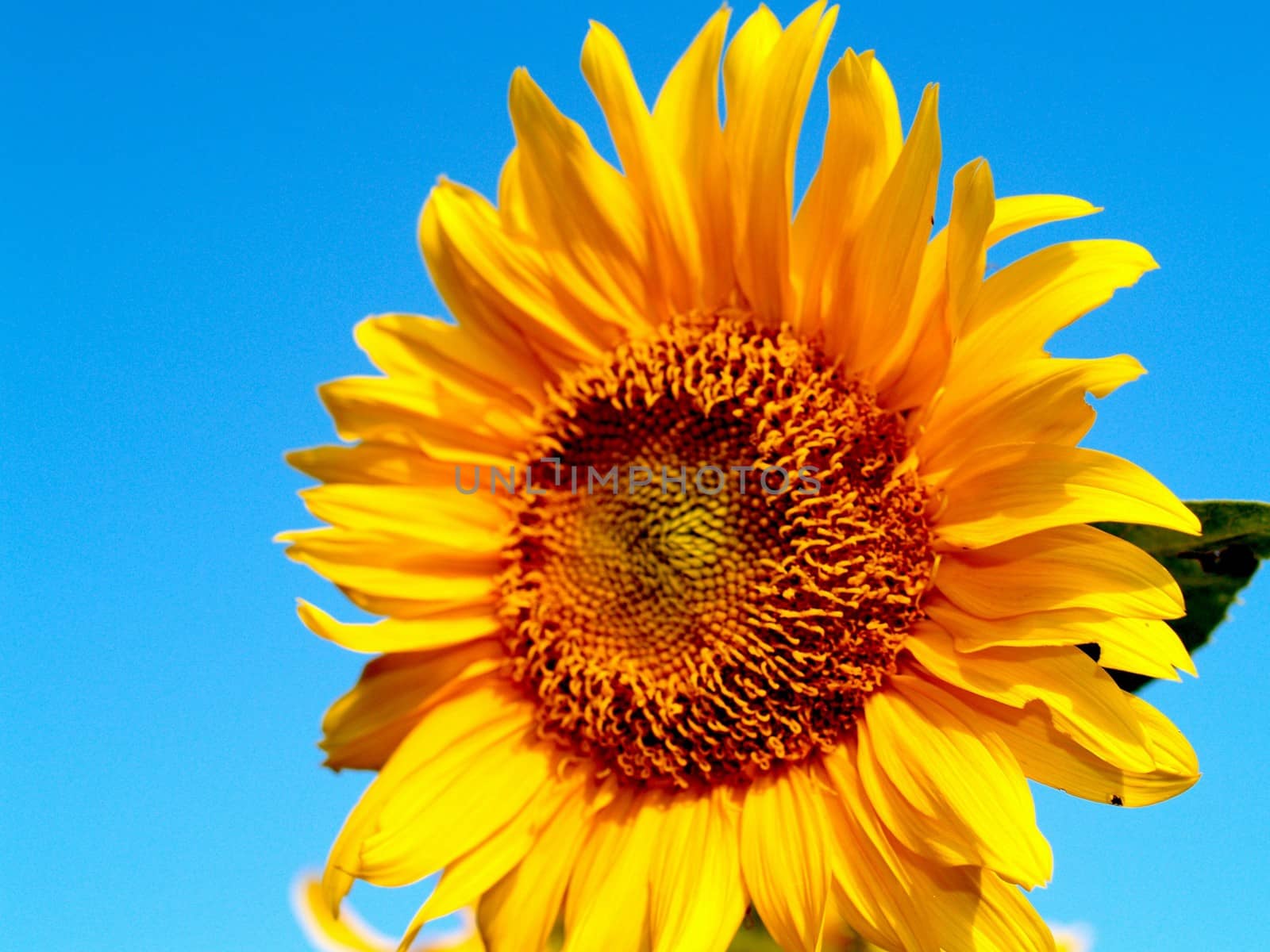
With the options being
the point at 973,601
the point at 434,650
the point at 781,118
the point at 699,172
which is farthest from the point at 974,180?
the point at 434,650

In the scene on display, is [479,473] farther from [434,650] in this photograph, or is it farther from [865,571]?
[865,571]

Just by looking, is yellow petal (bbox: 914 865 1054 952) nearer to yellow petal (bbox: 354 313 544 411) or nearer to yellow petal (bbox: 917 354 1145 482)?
yellow petal (bbox: 917 354 1145 482)

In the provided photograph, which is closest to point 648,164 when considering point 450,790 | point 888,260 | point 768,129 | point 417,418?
point 768,129

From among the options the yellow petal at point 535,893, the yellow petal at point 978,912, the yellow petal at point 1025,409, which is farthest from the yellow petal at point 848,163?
the yellow petal at point 535,893

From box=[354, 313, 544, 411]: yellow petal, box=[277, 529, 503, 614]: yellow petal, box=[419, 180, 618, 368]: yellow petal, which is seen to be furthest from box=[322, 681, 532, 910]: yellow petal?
box=[419, 180, 618, 368]: yellow petal

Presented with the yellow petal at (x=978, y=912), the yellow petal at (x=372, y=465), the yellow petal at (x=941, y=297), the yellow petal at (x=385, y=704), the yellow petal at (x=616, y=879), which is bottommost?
the yellow petal at (x=978, y=912)

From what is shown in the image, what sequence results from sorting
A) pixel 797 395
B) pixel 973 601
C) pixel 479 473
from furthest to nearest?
pixel 479 473 < pixel 797 395 < pixel 973 601

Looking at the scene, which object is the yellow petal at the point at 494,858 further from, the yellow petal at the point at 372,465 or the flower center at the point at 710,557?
the yellow petal at the point at 372,465
